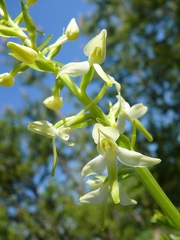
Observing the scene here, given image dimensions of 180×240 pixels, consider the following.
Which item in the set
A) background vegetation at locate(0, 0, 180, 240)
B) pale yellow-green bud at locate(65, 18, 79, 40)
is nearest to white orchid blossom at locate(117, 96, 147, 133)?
pale yellow-green bud at locate(65, 18, 79, 40)

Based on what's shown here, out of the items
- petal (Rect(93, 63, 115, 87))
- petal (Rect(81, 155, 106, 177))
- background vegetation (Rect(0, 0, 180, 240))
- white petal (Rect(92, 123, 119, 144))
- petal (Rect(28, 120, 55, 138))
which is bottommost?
background vegetation (Rect(0, 0, 180, 240))

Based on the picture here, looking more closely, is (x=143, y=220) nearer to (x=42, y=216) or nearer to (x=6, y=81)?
(x=42, y=216)

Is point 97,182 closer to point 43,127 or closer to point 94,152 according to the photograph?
point 43,127

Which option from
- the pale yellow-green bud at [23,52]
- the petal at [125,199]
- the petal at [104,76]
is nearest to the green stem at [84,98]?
the petal at [104,76]

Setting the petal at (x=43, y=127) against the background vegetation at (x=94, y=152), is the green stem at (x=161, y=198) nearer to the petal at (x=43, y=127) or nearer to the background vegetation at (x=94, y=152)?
the petal at (x=43, y=127)

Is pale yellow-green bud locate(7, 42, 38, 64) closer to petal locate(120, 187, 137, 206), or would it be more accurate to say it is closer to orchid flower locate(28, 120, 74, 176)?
orchid flower locate(28, 120, 74, 176)

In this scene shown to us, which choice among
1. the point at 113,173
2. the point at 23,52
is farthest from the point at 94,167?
the point at 23,52
